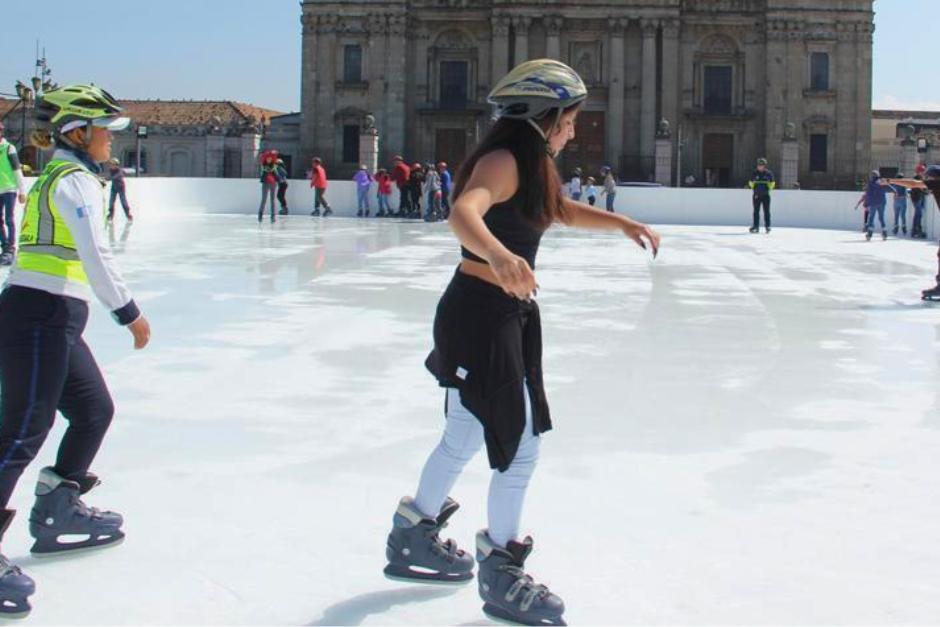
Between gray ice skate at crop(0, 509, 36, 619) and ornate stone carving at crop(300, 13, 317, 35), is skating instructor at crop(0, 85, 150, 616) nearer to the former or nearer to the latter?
gray ice skate at crop(0, 509, 36, 619)

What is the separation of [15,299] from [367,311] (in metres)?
7.08

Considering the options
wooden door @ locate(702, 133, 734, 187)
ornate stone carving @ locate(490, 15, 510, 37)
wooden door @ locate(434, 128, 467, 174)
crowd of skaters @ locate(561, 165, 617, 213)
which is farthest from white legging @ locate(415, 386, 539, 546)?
wooden door @ locate(702, 133, 734, 187)

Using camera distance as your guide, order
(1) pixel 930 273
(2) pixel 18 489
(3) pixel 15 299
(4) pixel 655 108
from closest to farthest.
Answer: (3) pixel 15 299
(2) pixel 18 489
(1) pixel 930 273
(4) pixel 655 108

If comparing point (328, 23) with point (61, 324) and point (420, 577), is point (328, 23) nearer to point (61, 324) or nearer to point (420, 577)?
point (61, 324)

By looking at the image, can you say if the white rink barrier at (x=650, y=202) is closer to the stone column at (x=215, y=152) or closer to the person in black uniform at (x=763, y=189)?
the person in black uniform at (x=763, y=189)

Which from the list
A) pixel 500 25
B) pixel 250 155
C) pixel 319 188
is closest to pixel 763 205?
pixel 319 188

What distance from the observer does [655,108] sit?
53.2 metres

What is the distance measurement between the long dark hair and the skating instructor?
120cm

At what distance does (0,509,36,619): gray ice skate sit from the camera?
11.3ft

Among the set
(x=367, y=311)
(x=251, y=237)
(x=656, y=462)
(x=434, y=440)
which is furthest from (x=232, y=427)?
(x=251, y=237)

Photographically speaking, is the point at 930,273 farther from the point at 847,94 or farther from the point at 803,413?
the point at 847,94

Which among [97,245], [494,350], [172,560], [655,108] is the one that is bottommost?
[172,560]

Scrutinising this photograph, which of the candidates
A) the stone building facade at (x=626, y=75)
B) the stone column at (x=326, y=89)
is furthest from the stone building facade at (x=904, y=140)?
the stone column at (x=326, y=89)

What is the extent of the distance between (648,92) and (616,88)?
1.40 meters
